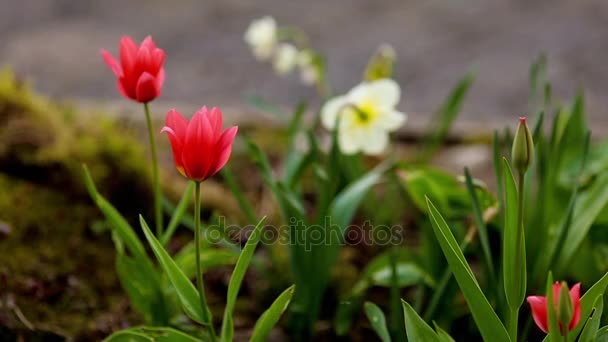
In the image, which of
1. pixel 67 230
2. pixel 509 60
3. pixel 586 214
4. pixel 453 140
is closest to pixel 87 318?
pixel 67 230

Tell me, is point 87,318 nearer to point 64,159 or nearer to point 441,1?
point 64,159

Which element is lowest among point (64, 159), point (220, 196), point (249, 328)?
point (249, 328)

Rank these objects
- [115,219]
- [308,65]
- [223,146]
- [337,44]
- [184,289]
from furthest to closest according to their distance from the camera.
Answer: [337,44], [308,65], [115,219], [184,289], [223,146]

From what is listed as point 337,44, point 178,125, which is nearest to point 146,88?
point 178,125

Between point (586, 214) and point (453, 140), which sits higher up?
point (586, 214)

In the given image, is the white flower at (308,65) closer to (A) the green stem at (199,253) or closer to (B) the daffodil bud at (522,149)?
Answer: (A) the green stem at (199,253)

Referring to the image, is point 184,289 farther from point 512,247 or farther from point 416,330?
point 512,247
